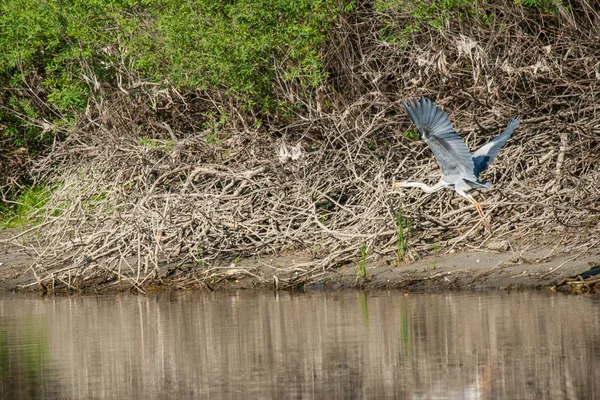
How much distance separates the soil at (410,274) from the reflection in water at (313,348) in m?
0.44

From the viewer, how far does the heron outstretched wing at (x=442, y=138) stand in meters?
9.58

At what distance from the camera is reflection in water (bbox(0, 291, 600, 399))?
6727mm

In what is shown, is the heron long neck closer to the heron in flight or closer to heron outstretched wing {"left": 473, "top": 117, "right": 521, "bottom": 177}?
the heron in flight

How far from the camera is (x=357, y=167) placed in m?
12.9

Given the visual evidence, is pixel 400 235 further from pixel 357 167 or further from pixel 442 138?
pixel 442 138

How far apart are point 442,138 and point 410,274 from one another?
6.54ft

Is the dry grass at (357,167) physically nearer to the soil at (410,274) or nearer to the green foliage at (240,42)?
the soil at (410,274)

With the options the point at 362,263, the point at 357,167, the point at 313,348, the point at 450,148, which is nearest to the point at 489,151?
the point at 450,148

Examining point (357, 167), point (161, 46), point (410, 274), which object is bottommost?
point (410, 274)

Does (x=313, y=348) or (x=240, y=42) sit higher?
(x=240, y=42)

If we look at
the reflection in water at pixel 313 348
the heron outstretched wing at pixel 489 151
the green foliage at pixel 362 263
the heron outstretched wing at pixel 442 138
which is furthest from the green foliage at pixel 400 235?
the heron outstretched wing at pixel 489 151

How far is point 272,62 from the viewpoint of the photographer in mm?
13227

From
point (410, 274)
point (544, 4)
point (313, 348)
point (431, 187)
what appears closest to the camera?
point (313, 348)

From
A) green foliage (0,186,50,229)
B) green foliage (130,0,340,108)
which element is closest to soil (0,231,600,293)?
green foliage (130,0,340,108)
